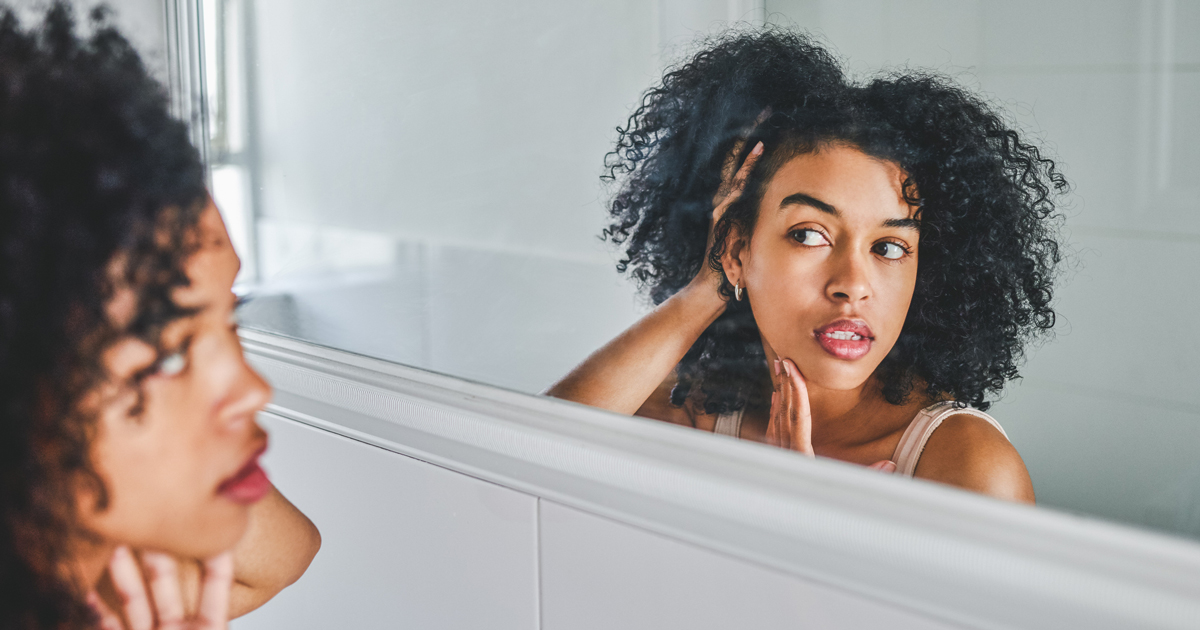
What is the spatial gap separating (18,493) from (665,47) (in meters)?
0.49

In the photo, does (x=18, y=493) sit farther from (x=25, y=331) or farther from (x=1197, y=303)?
(x=1197, y=303)

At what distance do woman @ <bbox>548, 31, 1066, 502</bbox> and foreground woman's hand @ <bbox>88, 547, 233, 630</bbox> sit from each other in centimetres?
33

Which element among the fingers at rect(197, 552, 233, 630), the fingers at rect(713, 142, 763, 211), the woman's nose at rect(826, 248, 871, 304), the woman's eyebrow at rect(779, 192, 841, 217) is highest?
the fingers at rect(713, 142, 763, 211)

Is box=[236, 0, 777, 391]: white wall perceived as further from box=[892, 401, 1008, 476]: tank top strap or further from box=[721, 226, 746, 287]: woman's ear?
box=[892, 401, 1008, 476]: tank top strap

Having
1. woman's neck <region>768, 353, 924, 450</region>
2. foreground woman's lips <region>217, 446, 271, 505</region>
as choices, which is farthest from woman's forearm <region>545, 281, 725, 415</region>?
foreground woman's lips <region>217, 446, 271, 505</region>

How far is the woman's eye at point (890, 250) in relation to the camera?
0.59 meters

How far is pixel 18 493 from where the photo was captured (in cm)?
41

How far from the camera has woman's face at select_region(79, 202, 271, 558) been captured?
0.43m

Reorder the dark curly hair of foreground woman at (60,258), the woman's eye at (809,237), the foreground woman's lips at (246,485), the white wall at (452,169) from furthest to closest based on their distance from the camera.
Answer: the white wall at (452,169) < the woman's eye at (809,237) < the foreground woman's lips at (246,485) < the dark curly hair of foreground woman at (60,258)

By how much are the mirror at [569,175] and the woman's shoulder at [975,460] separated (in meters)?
0.01

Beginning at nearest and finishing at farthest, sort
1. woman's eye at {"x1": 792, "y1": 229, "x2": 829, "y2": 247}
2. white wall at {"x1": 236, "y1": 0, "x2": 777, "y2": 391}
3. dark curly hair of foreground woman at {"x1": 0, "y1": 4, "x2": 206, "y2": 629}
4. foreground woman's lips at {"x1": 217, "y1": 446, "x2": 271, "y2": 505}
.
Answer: dark curly hair of foreground woman at {"x1": 0, "y1": 4, "x2": 206, "y2": 629}
foreground woman's lips at {"x1": 217, "y1": 446, "x2": 271, "y2": 505}
woman's eye at {"x1": 792, "y1": 229, "x2": 829, "y2": 247}
white wall at {"x1": 236, "y1": 0, "x2": 777, "y2": 391}

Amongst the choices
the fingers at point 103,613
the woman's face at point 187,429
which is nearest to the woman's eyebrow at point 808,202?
the woman's face at point 187,429

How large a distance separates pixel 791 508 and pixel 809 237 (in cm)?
18

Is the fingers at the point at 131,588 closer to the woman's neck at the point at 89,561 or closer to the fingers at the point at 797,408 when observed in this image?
the woman's neck at the point at 89,561
